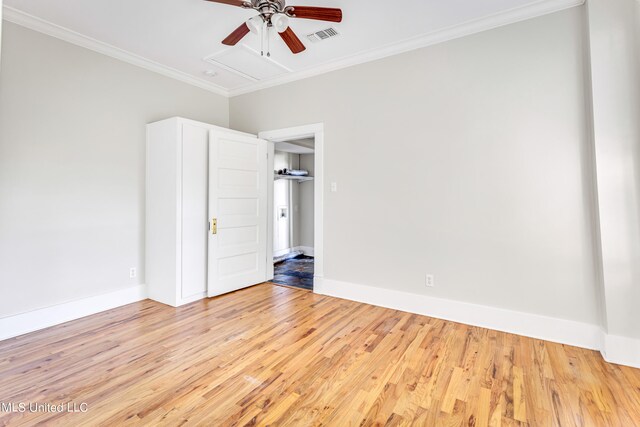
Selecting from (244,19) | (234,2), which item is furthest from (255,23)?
(244,19)

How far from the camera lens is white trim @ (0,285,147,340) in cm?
286

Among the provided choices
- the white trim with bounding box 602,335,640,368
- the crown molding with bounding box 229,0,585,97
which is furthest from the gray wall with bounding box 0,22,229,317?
the white trim with bounding box 602,335,640,368

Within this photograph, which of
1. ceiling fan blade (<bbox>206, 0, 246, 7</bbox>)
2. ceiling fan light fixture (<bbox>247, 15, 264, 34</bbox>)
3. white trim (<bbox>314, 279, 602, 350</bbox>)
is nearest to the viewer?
ceiling fan blade (<bbox>206, 0, 246, 7</bbox>)

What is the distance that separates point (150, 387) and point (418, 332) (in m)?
2.20

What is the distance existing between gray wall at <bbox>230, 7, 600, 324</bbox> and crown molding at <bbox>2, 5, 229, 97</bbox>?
1744 millimetres

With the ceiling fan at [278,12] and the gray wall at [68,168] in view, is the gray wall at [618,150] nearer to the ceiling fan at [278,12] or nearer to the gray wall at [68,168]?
the ceiling fan at [278,12]

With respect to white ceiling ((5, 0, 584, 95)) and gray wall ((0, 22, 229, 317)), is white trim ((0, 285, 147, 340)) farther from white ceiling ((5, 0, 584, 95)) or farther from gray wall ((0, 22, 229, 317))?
white ceiling ((5, 0, 584, 95))

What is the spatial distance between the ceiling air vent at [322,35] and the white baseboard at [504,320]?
273 cm

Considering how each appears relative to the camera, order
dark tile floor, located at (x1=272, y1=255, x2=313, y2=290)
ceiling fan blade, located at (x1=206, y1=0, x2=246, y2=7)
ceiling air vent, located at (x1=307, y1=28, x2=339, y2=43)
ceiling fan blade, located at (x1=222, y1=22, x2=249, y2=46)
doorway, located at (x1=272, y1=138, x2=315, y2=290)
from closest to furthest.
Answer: ceiling fan blade, located at (x1=206, y1=0, x2=246, y2=7)
ceiling fan blade, located at (x1=222, y1=22, x2=249, y2=46)
ceiling air vent, located at (x1=307, y1=28, x2=339, y2=43)
dark tile floor, located at (x1=272, y1=255, x2=313, y2=290)
doorway, located at (x1=272, y1=138, x2=315, y2=290)

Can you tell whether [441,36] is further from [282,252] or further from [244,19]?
[282,252]

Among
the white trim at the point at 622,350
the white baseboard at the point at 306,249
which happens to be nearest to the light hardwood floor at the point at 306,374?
the white trim at the point at 622,350

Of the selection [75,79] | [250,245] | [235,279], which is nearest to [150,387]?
[235,279]

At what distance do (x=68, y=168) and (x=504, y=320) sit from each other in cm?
450

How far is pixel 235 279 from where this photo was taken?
4137 mm
